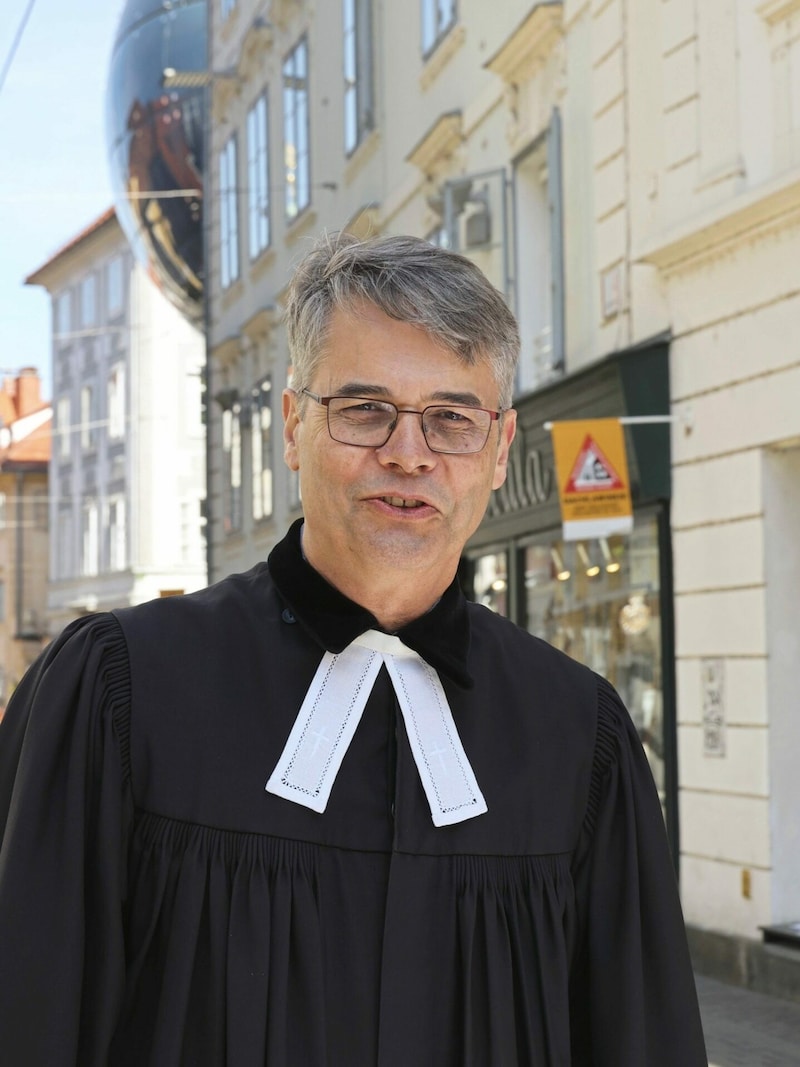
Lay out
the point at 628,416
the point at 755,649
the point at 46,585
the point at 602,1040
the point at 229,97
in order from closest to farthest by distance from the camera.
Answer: the point at 602,1040
the point at 755,649
the point at 628,416
the point at 229,97
the point at 46,585

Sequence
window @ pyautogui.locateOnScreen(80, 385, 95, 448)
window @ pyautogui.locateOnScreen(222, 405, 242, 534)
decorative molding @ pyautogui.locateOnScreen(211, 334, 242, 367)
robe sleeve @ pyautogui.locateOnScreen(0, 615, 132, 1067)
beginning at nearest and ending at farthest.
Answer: robe sleeve @ pyautogui.locateOnScreen(0, 615, 132, 1067) → window @ pyautogui.locateOnScreen(222, 405, 242, 534) → decorative molding @ pyautogui.locateOnScreen(211, 334, 242, 367) → window @ pyautogui.locateOnScreen(80, 385, 95, 448)

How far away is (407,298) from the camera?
2.19 m

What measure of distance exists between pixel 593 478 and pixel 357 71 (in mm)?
8741

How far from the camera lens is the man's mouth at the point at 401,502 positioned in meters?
2.18

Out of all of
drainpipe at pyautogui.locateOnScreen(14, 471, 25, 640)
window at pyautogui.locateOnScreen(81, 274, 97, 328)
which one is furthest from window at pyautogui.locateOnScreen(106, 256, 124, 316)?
drainpipe at pyautogui.locateOnScreen(14, 471, 25, 640)

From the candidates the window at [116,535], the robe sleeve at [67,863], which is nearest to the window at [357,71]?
the robe sleeve at [67,863]

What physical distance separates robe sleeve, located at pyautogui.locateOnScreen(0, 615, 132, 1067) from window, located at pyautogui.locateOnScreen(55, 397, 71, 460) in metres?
46.9

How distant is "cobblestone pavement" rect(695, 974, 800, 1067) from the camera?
282 inches

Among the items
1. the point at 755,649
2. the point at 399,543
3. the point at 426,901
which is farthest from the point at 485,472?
the point at 755,649

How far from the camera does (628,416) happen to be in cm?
1011

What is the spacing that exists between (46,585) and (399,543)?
52.5m

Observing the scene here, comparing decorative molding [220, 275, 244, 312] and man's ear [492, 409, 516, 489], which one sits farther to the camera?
decorative molding [220, 275, 244, 312]

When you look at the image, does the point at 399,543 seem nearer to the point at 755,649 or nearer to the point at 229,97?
the point at 755,649

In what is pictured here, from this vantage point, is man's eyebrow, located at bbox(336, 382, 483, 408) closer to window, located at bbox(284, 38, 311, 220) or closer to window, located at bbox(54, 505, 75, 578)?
window, located at bbox(284, 38, 311, 220)
